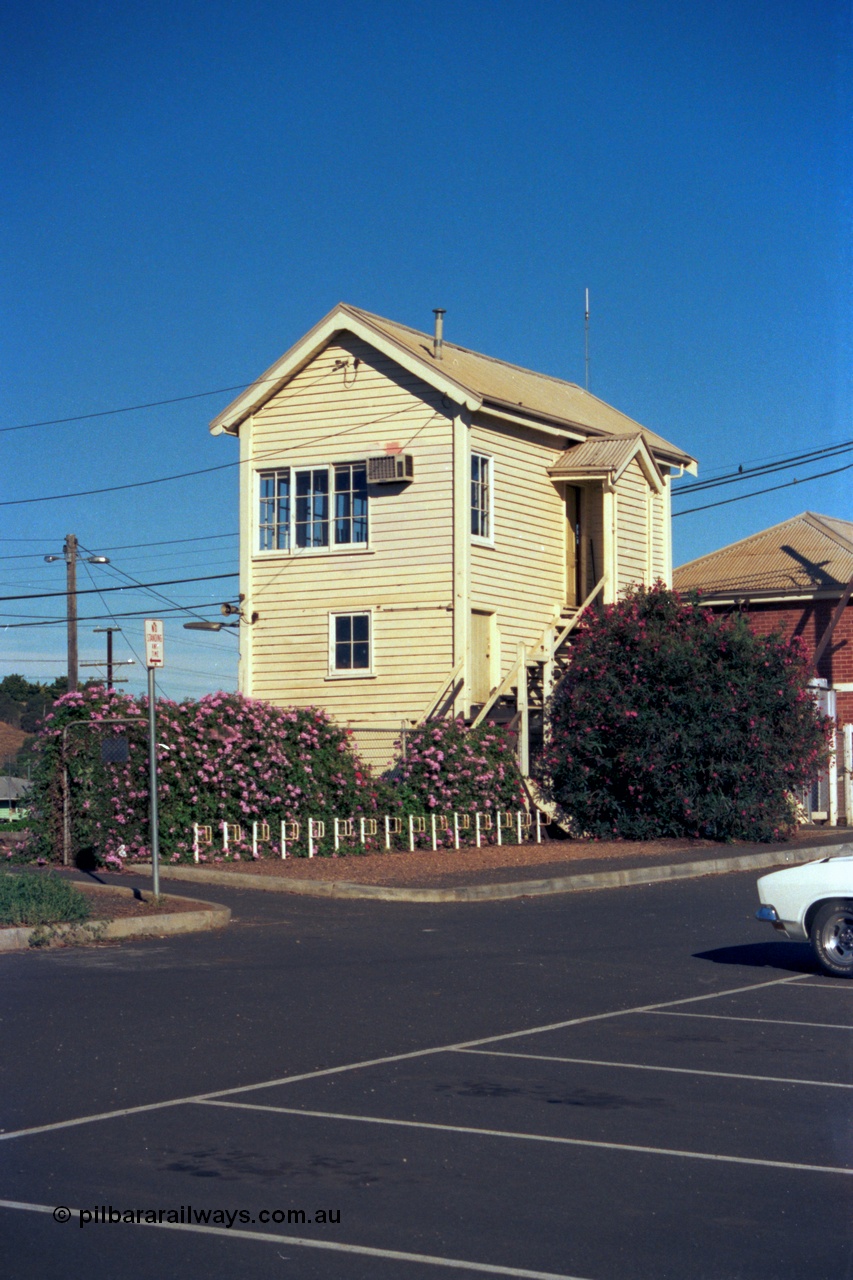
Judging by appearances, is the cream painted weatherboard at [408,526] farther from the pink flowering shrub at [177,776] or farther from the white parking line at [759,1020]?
the white parking line at [759,1020]

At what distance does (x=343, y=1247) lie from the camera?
5.18 metres

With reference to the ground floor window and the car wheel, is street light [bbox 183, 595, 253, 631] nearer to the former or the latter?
the ground floor window

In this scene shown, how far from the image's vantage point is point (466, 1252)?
5.12 metres

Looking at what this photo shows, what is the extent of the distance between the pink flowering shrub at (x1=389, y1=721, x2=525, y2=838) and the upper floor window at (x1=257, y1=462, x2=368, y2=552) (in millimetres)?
5230

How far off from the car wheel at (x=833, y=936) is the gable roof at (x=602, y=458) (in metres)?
18.3

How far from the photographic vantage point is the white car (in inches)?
459

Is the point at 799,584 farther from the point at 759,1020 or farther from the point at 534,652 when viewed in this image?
the point at 759,1020

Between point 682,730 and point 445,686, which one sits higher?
point 445,686

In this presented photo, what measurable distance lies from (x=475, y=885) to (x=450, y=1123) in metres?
10.8

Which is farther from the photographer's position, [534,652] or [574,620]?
[534,652]

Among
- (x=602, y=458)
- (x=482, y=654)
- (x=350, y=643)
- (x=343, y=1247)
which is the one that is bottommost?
(x=343, y=1247)

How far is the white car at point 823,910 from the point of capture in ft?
38.2

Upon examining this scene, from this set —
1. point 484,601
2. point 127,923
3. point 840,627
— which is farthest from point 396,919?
point 840,627

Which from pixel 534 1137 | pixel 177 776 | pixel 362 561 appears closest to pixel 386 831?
pixel 177 776
